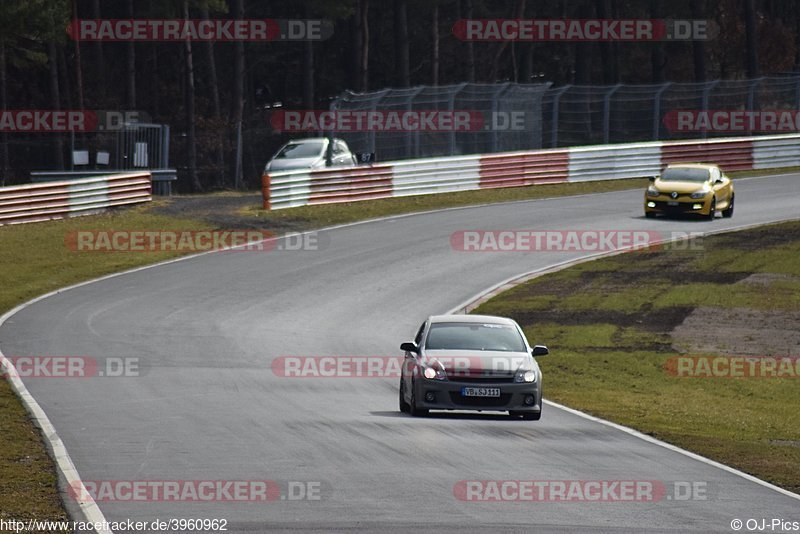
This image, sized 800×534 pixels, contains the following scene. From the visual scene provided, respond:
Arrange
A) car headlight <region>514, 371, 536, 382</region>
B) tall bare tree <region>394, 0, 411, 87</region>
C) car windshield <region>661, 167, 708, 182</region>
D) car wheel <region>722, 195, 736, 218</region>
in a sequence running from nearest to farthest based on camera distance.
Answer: car headlight <region>514, 371, 536, 382</region>
car windshield <region>661, 167, 708, 182</region>
car wheel <region>722, 195, 736, 218</region>
tall bare tree <region>394, 0, 411, 87</region>

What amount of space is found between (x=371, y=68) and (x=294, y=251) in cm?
4750

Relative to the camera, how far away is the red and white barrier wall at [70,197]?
32.8 metres

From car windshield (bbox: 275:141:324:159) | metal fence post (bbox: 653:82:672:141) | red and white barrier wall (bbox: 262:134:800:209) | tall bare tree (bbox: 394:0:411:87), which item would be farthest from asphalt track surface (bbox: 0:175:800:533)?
tall bare tree (bbox: 394:0:411:87)

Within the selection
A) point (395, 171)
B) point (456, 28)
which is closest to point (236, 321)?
point (395, 171)

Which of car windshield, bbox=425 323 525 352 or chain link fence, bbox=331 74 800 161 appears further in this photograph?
chain link fence, bbox=331 74 800 161

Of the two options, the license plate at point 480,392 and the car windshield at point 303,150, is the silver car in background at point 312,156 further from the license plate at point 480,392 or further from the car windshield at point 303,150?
the license plate at point 480,392

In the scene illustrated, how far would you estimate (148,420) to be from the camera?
14164mm

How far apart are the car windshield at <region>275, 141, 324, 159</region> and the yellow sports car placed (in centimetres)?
1005

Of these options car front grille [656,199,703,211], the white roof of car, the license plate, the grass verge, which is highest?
car front grille [656,199,703,211]

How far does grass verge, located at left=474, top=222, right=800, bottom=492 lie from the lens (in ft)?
52.1

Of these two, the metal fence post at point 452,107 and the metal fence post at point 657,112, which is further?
the metal fence post at point 657,112

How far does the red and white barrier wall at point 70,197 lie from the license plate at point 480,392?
20.7 meters

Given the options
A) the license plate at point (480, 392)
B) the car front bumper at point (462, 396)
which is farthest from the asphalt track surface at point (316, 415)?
the license plate at point (480, 392)

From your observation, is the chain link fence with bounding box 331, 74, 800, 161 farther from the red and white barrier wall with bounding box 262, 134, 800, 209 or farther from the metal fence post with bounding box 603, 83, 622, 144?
the red and white barrier wall with bounding box 262, 134, 800, 209
